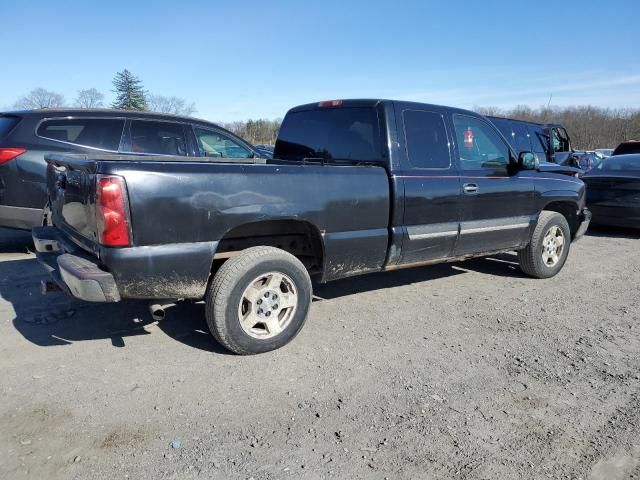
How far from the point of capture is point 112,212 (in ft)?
9.55

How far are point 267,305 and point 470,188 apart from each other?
→ 2.39 metres

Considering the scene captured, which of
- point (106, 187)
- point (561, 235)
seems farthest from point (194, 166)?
point (561, 235)

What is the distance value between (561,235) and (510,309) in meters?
1.73

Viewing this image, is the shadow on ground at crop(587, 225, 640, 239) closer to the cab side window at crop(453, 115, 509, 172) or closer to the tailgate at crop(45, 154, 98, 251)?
the cab side window at crop(453, 115, 509, 172)

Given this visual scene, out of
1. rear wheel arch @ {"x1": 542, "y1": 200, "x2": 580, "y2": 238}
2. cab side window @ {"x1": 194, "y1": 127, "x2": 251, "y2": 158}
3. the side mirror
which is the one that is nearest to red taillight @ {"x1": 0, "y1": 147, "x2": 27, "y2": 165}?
cab side window @ {"x1": 194, "y1": 127, "x2": 251, "y2": 158}

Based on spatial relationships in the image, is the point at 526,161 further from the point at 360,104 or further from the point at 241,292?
the point at 241,292

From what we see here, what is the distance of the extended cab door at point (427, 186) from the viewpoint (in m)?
4.29

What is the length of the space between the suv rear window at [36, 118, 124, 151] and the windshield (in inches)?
340

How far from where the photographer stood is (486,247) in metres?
→ 5.10

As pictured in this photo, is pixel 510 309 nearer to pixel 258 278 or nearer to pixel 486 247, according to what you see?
pixel 486 247

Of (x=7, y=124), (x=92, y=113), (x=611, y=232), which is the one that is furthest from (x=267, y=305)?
(x=611, y=232)

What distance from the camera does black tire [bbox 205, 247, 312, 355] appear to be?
3359 millimetres

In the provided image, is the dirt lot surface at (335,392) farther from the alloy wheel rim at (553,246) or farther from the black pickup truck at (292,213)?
the alloy wheel rim at (553,246)

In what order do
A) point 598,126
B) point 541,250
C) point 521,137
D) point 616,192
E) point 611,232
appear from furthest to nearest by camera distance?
point 598,126
point 521,137
point 611,232
point 616,192
point 541,250
